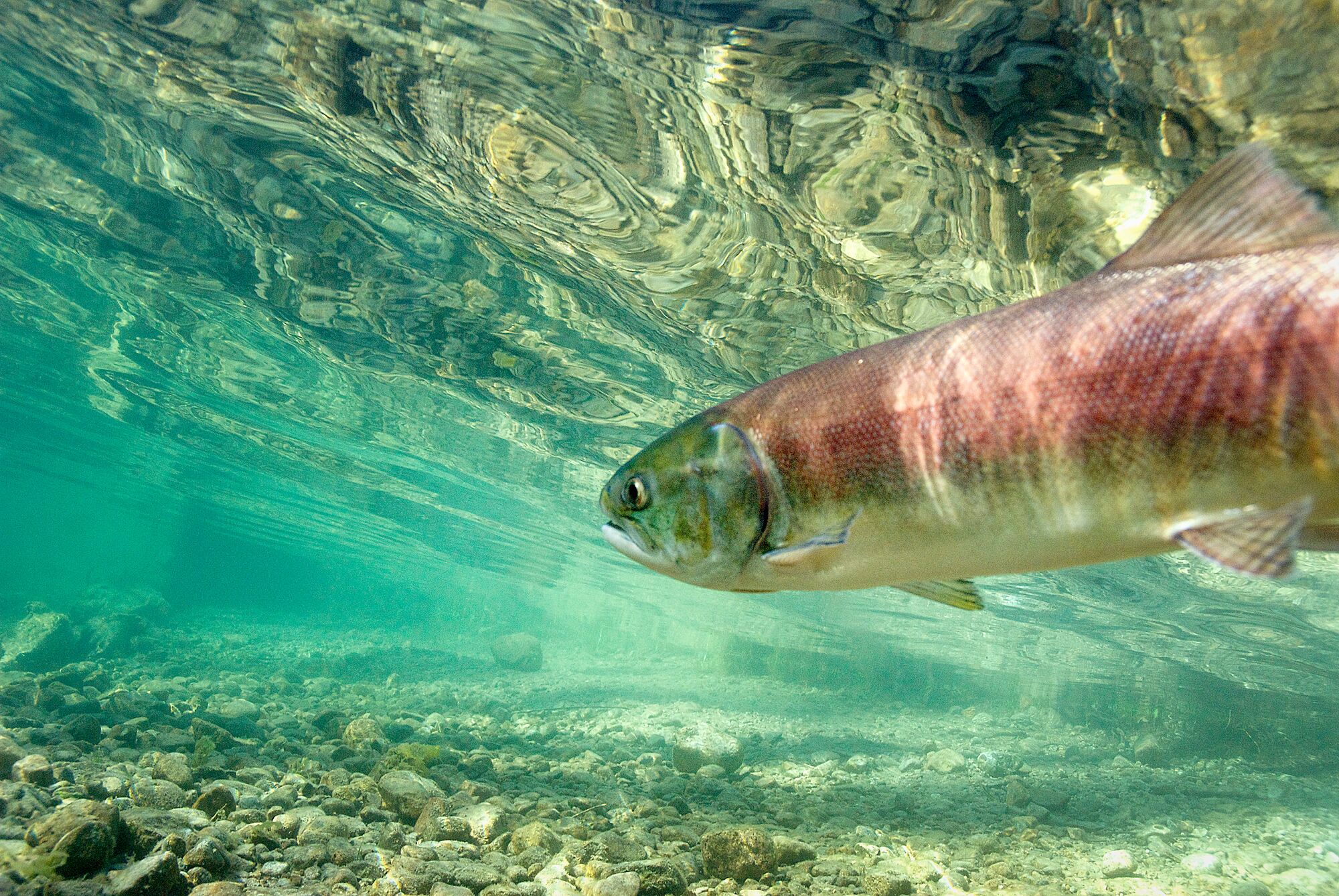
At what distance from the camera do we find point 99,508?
67.5 m

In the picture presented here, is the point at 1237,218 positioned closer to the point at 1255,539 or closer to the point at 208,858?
the point at 1255,539

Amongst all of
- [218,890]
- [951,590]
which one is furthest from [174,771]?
[951,590]

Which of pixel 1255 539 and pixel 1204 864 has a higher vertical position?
pixel 1255 539

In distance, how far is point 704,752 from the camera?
12.5m

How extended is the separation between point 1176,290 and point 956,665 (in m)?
54.0

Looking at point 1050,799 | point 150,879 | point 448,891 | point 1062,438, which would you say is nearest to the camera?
point 1062,438

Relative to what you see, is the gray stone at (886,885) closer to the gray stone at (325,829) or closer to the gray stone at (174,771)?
the gray stone at (325,829)

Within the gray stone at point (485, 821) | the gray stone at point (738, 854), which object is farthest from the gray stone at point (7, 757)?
the gray stone at point (738, 854)

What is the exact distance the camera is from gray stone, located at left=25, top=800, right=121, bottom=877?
4344mm

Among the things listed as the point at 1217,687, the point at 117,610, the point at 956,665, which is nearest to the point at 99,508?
the point at 117,610

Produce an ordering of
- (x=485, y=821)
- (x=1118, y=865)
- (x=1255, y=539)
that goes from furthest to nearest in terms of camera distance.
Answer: (x=1118, y=865), (x=485, y=821), (x=1255, y=539)

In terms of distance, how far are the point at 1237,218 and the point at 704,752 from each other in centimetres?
1243

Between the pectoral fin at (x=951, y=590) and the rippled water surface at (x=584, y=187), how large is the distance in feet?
18.3

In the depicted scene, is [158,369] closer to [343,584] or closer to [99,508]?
[99,508]
